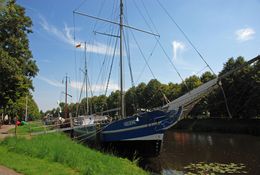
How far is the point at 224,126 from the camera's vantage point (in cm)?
5812

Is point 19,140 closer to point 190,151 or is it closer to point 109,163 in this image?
point 109,163

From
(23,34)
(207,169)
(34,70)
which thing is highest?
(23,34)

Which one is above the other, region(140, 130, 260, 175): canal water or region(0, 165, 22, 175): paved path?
region(0, 165, 22, 175): paved path

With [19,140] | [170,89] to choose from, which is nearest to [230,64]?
[170,89]

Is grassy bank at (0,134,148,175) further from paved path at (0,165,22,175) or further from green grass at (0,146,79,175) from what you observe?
paved path at (0,165,22,175)

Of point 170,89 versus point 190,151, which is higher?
point 170,89

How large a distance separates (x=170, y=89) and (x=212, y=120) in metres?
30.3

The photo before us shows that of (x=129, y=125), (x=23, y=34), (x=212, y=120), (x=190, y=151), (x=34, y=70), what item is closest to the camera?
(x=129, y=125)

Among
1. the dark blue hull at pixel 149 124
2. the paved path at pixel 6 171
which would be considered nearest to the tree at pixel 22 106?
the dark blue hull at pixel 149 124

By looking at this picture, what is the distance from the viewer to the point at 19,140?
22.4 m

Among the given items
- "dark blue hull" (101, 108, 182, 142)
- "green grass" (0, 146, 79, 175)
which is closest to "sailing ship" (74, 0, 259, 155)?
"dark blue hull" (101, 108, 182, 142)

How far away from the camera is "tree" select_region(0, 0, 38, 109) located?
35.0 meters

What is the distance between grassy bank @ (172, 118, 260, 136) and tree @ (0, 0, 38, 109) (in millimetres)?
33171

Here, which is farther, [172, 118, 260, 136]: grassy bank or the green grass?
[172, 118, 260, 136]: grassy bank
